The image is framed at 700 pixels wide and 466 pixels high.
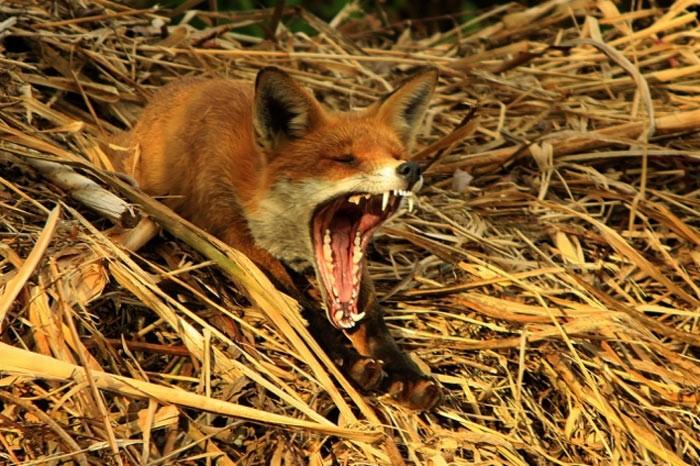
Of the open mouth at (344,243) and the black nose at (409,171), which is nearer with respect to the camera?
the black nose at (409,171)

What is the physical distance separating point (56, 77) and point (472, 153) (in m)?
1.80

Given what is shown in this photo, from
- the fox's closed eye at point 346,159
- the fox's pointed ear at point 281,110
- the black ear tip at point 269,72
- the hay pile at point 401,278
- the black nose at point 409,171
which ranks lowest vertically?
the hay pile at point 401,278

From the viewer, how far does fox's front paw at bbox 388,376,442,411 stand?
324 cm

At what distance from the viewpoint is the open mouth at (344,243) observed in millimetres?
3506

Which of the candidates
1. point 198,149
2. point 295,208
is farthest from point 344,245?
point 198,149

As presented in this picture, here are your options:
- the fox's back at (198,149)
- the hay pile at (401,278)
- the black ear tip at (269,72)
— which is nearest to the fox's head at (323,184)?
the black ear tip at (269,72)

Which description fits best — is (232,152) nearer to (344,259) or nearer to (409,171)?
(344,259)

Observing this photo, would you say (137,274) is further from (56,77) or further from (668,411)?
(668,411)

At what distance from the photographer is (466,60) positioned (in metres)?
5.27

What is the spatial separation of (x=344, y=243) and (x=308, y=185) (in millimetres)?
252

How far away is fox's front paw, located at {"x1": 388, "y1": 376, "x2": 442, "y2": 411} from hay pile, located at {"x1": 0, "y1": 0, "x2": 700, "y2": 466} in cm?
5

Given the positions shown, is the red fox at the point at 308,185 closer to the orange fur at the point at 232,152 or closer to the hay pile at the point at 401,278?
the orange fur at the point at 232,152

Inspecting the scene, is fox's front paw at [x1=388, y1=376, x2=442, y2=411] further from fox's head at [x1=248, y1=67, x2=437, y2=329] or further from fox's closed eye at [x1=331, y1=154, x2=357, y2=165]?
fox's closed eye at [x1=331, y1=154, x2=357, y2=165]

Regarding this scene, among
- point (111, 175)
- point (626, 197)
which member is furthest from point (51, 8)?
point (626, 197)
